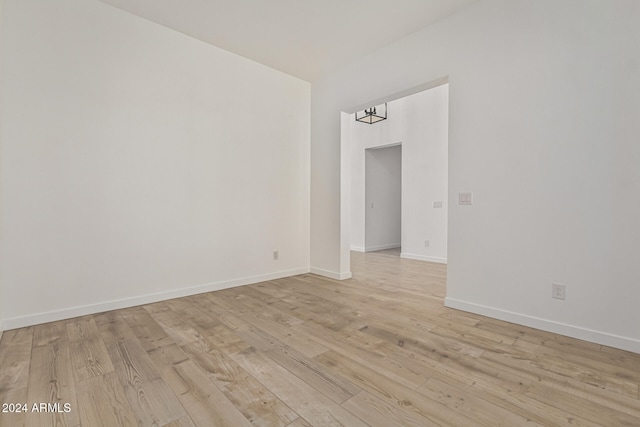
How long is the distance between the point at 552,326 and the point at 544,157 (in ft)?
4.30

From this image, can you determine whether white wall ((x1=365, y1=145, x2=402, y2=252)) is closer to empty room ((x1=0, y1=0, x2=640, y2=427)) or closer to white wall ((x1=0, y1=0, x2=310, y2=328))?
empty room ((x1=0, y1=0, x2=640, y2=427))

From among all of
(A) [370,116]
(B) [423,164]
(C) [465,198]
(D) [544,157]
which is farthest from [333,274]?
(A) [370,116]

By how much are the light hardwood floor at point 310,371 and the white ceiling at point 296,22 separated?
279cm

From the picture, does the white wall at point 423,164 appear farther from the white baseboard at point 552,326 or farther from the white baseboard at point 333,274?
the white baseboard at point 552,326

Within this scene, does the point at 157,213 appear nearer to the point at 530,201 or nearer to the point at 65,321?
the point at 65,321

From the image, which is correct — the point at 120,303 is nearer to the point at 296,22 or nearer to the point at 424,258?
the point at 296,22

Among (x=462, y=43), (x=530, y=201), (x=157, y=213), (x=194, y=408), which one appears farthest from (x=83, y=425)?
(x=462, y=43)

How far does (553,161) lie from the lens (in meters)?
2.28

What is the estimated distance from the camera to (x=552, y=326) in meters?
2.28

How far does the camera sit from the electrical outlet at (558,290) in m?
2.24

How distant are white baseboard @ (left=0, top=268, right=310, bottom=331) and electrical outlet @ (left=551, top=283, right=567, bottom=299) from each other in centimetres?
295

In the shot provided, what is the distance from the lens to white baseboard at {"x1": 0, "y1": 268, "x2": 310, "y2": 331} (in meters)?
2.36

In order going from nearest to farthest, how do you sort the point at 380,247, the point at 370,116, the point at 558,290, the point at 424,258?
the point at 558,290 → the point at 424,258 → the point at 370,116 → the point at 380,247

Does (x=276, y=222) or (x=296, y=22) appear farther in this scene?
(x=276, y=222)
